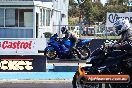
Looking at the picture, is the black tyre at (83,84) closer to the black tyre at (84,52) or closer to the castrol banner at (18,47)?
the black tyre at (84,52)

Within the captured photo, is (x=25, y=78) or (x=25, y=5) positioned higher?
(x=25, y=5)

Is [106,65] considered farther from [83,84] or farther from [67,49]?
[67,49]

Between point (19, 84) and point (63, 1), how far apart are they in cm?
3683

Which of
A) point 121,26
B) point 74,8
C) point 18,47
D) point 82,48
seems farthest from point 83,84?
point 74,8

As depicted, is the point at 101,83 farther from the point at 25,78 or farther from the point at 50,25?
the point at 50,25

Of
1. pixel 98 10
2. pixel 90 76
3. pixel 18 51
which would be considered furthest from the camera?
pixel 98 10

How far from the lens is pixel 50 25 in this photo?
3872 centimetres

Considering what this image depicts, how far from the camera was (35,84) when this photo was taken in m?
Answer: 13.6

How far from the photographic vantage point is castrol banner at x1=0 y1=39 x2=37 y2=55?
822 inches

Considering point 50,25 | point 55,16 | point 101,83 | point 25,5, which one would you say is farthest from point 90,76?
point 55,16

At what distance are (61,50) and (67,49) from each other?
0.30 metres

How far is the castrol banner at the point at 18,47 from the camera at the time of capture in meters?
20.9

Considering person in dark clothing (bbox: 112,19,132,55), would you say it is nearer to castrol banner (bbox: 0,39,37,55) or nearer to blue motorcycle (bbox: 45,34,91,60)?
blue motorcycle (bbox: 45,34,91,60)

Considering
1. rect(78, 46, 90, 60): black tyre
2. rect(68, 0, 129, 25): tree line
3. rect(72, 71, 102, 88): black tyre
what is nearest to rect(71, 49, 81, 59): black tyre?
rect(78, 46, 90, 60): black tyre
